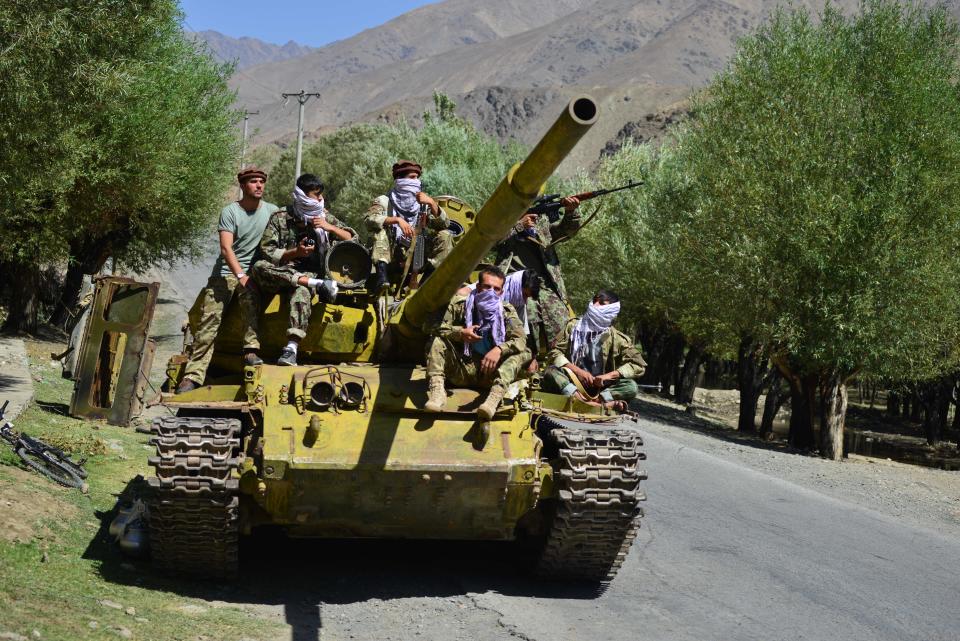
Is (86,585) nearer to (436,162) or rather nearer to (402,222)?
(402,222)

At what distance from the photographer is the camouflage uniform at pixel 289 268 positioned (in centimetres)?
920

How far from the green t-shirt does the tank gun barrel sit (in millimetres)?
1743

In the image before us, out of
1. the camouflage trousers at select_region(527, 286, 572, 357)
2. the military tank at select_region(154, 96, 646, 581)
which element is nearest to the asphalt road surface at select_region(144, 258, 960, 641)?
the military tank at select_region(154, 96, 646, 581)

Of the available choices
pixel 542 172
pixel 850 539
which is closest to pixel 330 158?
pixel 850 539

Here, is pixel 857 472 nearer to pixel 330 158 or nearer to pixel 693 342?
pixel 693 342

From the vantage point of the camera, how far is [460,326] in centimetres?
880

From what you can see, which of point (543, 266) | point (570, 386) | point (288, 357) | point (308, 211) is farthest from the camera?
point (543, 266)

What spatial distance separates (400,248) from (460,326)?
1.56 m

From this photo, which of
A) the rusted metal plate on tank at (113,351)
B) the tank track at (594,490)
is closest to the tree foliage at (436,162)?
the rusted metal plate on tank at (113,351)

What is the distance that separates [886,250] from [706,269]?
464cm

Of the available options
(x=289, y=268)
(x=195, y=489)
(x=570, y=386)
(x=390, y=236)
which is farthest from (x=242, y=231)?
(x=570, y=386)

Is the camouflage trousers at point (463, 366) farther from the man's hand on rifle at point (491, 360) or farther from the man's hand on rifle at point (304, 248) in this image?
the man's hand on rifle at point (304, 248)

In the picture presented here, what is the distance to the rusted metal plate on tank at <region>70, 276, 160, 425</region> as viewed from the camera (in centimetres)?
1550

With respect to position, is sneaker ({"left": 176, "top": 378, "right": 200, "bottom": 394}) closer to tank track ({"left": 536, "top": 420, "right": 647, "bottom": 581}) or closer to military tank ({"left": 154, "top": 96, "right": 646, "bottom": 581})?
military tank ({"left": 154, "top": 96, "right": 646, "bottom": 581})
